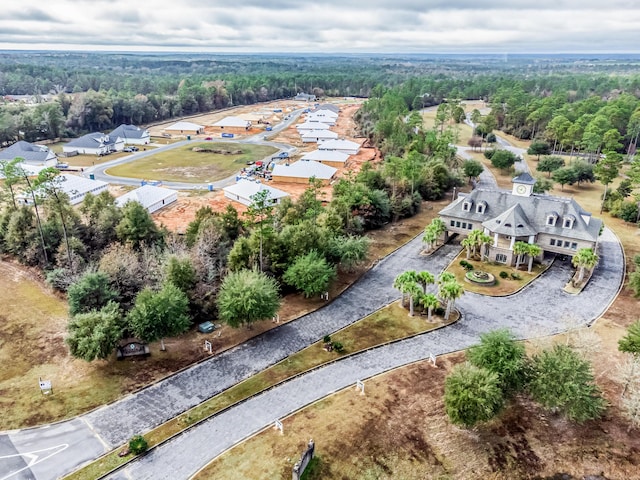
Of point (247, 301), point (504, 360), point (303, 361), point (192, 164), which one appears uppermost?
point (504, 360)

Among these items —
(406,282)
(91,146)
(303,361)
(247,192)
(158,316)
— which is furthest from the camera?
(91,146)

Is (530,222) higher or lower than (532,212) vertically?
lower

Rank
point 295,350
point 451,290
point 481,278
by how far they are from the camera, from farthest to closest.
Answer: point 481,278
point 451,290
point 295,350

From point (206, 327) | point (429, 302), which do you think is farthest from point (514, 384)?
point (206, 327)

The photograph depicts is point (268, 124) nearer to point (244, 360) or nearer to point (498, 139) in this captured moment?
point (498, 139)

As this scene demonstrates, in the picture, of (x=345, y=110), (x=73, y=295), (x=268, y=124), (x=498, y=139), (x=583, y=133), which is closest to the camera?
(x=73, y=295)

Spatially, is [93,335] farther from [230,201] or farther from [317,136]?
[317,136]

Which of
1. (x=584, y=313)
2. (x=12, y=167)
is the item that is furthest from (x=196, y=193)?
(x=584, y=313)
